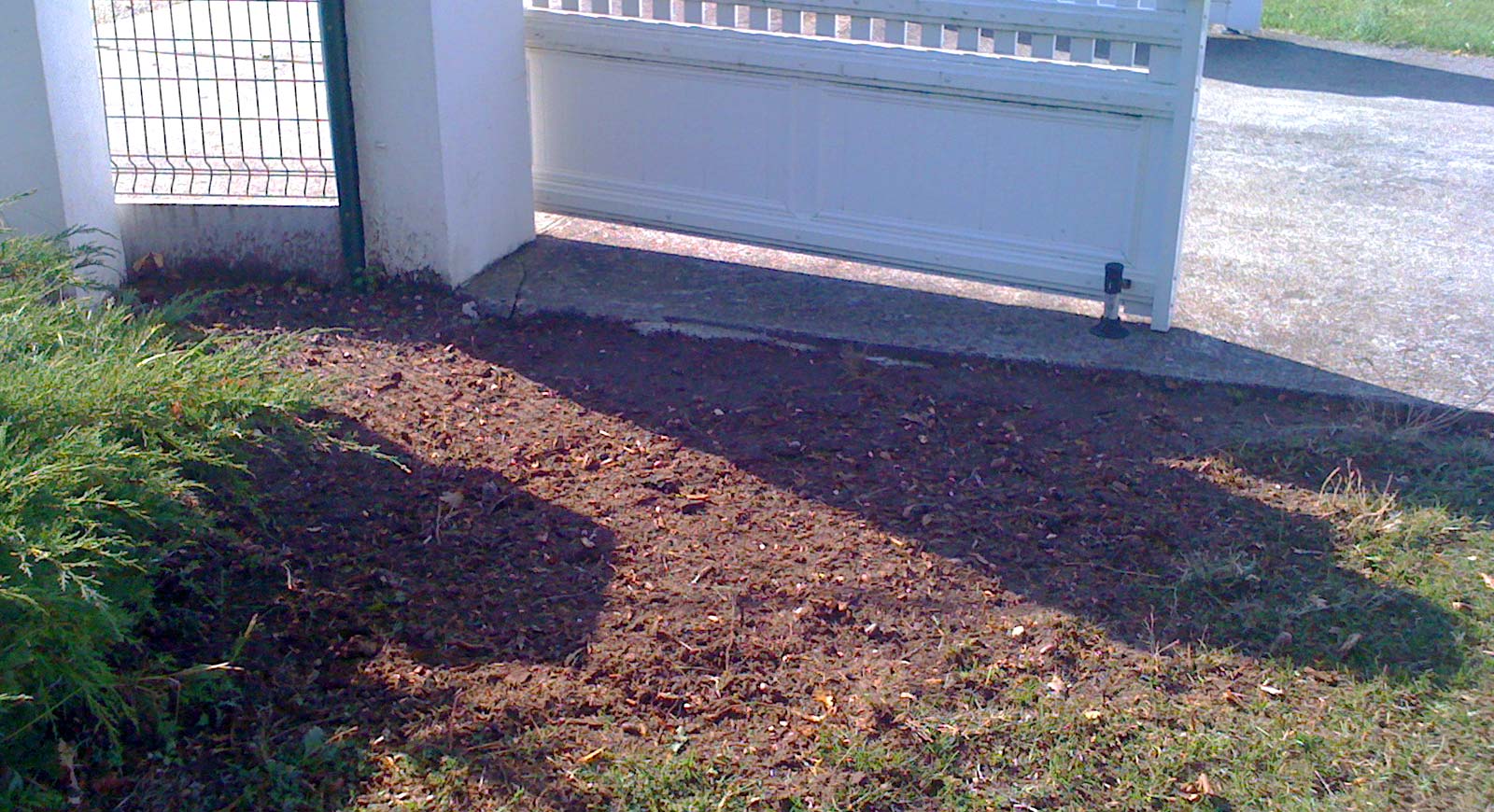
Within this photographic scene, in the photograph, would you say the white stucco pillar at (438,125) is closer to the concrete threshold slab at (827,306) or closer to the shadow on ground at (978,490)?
the concrete threshold slab at (827,306)

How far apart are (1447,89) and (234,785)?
10399mm

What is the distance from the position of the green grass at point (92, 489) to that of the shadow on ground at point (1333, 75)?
30.2 ft

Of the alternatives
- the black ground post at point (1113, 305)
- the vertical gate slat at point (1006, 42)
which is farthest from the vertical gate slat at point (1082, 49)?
the black ground post at point (1113, 305)

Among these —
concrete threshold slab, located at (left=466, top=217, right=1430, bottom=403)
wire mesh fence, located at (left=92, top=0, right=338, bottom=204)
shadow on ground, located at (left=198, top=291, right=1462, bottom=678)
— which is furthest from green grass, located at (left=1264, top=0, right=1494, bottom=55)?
wire mesh fence, located at (left=92, top=0, right=338, bottom=204)

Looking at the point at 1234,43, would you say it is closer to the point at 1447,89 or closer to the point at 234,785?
the point at 1447,89

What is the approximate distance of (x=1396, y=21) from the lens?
43.4 feet

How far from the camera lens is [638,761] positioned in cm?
321

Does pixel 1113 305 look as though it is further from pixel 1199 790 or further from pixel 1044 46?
pixel 1199 790

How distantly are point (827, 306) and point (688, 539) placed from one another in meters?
2.01

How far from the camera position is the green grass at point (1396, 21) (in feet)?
40.4

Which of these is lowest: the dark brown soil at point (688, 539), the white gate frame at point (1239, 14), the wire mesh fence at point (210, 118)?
the dark brown soil at point (688, 539)

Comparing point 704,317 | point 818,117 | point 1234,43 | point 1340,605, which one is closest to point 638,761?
point 1340,605

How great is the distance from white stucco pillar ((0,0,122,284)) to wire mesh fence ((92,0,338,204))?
34 centimetres

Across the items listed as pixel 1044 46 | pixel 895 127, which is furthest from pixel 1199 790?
pixel 895 127
